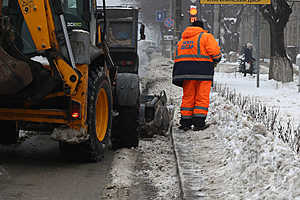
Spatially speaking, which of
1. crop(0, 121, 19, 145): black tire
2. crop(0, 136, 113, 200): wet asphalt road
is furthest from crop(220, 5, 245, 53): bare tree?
crop(0, 136, 113, 200): wet asphalt road

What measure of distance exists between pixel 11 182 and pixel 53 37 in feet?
5.30

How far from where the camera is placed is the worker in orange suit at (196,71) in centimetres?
915

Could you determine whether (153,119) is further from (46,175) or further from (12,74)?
(12,74)

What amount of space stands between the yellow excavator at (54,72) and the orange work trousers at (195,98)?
2207mm

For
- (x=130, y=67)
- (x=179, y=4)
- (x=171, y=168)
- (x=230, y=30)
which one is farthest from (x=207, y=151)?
(x=230, y=30)

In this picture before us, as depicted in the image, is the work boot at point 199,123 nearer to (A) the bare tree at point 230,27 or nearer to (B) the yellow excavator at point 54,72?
(B) the yellow excavator at point 54,72

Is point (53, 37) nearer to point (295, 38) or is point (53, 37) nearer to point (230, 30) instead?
point (295, 38)

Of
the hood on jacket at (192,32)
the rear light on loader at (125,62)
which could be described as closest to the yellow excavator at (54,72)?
the hood on jacket at (192,32)

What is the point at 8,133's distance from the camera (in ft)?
25.1

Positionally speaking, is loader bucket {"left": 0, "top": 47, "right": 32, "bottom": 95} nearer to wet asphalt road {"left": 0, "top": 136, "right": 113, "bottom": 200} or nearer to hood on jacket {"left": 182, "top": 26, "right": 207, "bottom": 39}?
wet asphalt road {"left": 0, "top": 136, "right": 113, "bottom": 200}

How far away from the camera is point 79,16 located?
7.12m

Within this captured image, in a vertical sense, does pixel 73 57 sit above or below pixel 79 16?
below

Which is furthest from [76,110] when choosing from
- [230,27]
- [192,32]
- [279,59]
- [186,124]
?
[230,27]

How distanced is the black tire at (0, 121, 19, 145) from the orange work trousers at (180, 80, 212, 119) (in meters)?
2.92
